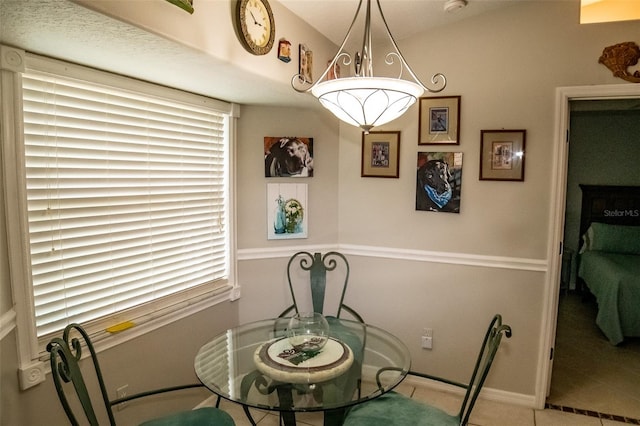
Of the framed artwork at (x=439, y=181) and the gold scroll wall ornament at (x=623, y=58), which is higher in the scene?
the gold scroll wall ornament at (x=623, y=58)

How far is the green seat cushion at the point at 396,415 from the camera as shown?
180 cm

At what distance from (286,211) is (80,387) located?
1905 millimetres

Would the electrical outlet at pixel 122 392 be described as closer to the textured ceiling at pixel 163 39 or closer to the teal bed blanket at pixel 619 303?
the textured ceiling at pixel 163 39

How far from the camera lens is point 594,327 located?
4.18 m

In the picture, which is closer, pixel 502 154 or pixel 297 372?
pixel 297 372

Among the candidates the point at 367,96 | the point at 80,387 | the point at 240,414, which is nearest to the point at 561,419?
the point at 240,414

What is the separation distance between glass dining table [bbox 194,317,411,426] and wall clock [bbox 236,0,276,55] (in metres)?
1.50

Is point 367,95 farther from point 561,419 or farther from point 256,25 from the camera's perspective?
point 561,419

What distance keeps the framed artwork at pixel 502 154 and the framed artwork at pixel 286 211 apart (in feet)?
4.31

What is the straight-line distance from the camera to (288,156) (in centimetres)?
304

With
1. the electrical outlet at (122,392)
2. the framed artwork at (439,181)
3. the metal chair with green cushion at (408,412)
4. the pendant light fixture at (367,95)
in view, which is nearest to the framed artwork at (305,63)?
the pendant light fixture at (367,95)

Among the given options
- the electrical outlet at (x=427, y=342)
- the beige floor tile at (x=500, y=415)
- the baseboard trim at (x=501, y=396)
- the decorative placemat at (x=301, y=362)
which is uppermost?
the decorative placemat at (x=301, y=362)

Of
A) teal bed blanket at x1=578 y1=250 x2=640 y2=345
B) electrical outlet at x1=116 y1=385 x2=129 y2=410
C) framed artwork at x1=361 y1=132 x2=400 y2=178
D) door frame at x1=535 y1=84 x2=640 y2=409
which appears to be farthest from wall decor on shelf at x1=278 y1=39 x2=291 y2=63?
teal bed blanket at x1=578 y1=250 x2=640 y2=345

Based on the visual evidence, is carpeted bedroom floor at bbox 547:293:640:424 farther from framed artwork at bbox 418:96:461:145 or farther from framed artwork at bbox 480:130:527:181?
framed artwork at bbox 418:96:461:145
